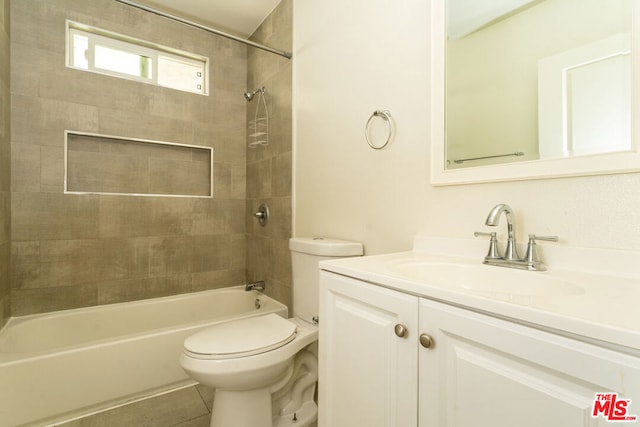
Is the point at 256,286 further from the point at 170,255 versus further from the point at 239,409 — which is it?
the point at 239,409

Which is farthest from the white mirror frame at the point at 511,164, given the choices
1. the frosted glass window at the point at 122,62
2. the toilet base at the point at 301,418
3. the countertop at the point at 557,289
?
the frosted glass window at the point at 122,62

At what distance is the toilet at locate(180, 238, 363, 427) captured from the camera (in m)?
1.15

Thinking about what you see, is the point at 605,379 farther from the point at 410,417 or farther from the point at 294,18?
the point at 294,18

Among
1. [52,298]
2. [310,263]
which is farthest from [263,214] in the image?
[52,298]

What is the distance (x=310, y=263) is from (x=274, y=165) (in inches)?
39.8

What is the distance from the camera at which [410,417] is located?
694mm

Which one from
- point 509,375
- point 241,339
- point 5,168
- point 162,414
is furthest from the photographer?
point 5,168

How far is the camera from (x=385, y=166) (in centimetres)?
138

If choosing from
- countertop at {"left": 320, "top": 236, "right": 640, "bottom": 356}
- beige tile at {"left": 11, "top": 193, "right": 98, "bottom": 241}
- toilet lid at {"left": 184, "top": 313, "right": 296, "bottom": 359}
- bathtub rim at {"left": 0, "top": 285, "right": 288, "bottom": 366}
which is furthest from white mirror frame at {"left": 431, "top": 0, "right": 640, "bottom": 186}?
beige tile at {"left": 11, "top": 193, "right": 98, "bottom": 241}

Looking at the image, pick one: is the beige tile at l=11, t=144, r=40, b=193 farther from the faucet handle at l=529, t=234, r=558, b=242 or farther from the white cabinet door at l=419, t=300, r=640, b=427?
the faucet handle at l=529, t=234, r=558, b=242

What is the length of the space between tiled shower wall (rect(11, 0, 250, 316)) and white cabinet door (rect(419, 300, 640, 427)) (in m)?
2.18

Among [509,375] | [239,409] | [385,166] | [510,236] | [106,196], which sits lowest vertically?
[239,409]

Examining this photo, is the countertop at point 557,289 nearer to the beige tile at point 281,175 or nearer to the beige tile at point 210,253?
the beige tile at point 281,175

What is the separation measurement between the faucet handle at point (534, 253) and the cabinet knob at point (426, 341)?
1.46 ft
